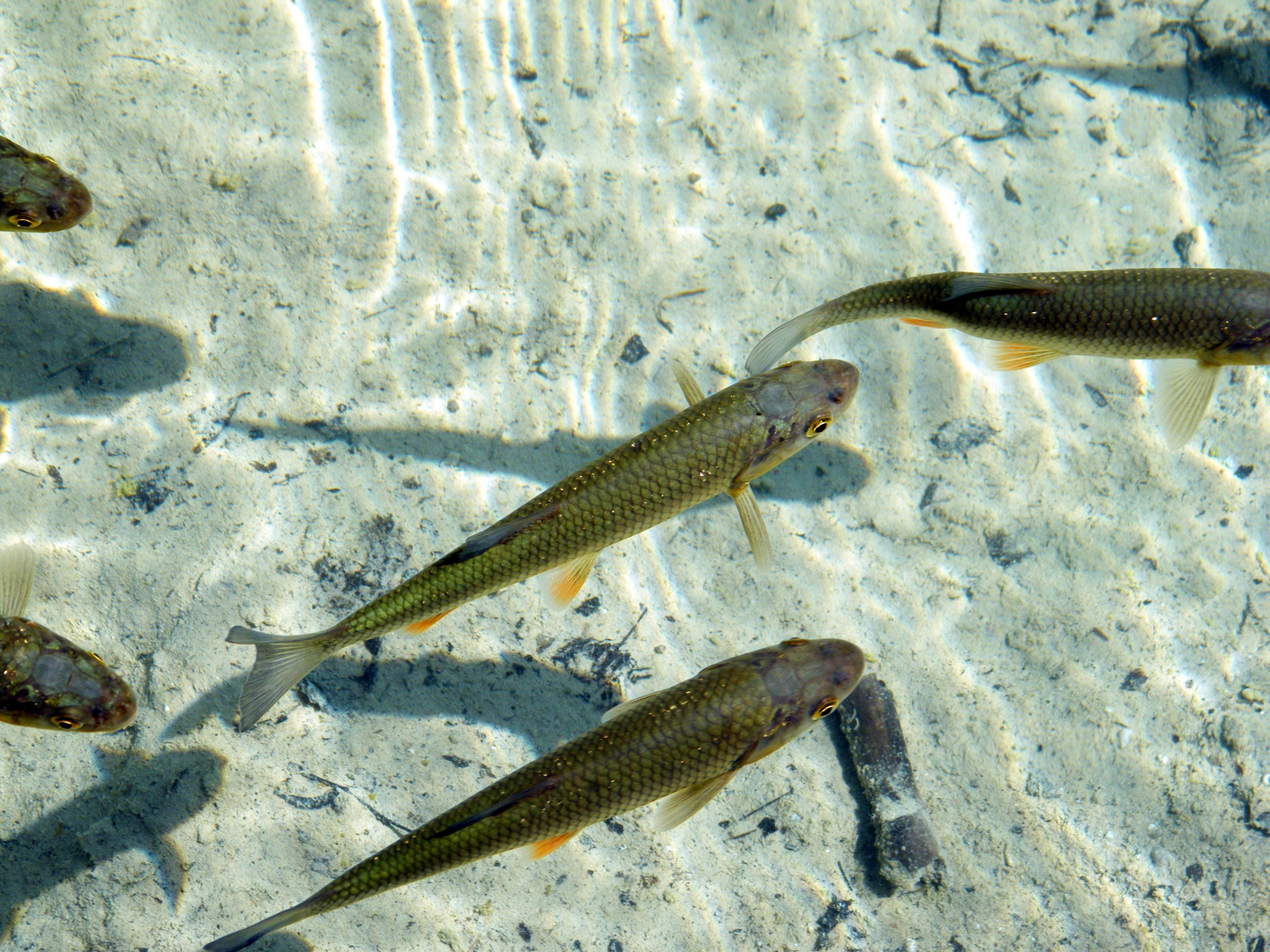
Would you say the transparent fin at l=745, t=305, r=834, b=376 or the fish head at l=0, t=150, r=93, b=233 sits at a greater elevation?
the transparent fin at l=745, t=305, r=834, b=376

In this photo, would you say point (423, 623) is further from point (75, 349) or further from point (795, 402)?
point (75, 349)

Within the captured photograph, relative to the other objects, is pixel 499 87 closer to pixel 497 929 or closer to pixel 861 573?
pixel 861 573

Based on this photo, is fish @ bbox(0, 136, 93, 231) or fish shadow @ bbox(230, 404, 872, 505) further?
fish shadow @ bbox(230, 404, 872, 505)

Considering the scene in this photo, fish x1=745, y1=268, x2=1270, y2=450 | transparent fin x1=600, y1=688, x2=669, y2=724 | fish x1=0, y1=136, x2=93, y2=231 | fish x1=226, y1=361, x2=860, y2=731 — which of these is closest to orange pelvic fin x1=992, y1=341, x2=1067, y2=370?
fish x1=745, y1=268, x2=1270, y2=450

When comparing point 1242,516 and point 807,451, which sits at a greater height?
point 1242,516

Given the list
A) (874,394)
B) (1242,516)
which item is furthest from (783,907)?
(1242,516)

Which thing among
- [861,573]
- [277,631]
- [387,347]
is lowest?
[277,631]

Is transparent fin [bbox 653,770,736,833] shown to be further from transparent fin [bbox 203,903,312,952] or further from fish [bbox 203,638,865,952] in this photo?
transparent fin [bbox 203,903,312,952]
